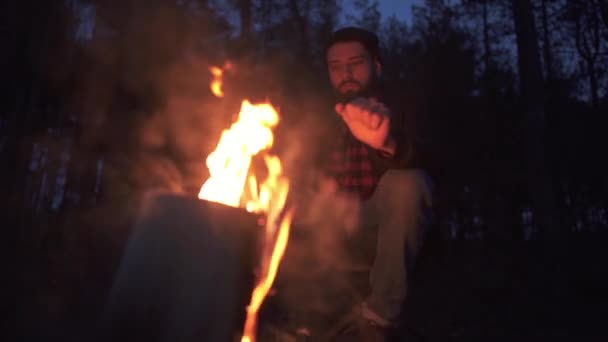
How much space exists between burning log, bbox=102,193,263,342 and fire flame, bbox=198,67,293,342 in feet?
0.63

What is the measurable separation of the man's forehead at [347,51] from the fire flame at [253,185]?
2.25 feet

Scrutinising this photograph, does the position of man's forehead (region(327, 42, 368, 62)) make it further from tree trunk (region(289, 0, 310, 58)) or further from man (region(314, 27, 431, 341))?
tree trunk (region(289, 0, 310, 58))

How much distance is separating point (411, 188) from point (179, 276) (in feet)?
3.90

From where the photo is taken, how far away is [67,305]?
4.46 meters

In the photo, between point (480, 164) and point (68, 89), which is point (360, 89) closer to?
point (68, 89)

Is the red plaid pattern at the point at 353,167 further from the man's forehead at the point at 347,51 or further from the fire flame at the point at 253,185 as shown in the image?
the man's forehead at the point at 347,51

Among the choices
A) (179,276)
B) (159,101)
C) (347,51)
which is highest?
(159,101)

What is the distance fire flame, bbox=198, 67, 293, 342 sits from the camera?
2.31 metres

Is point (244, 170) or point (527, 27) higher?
point (527, 27)

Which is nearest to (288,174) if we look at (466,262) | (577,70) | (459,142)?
(466,262)

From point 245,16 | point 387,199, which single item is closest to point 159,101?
point 245,16

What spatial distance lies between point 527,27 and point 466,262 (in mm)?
5265

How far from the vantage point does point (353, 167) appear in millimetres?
3158

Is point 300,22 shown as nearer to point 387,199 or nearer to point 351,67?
point 351,67
